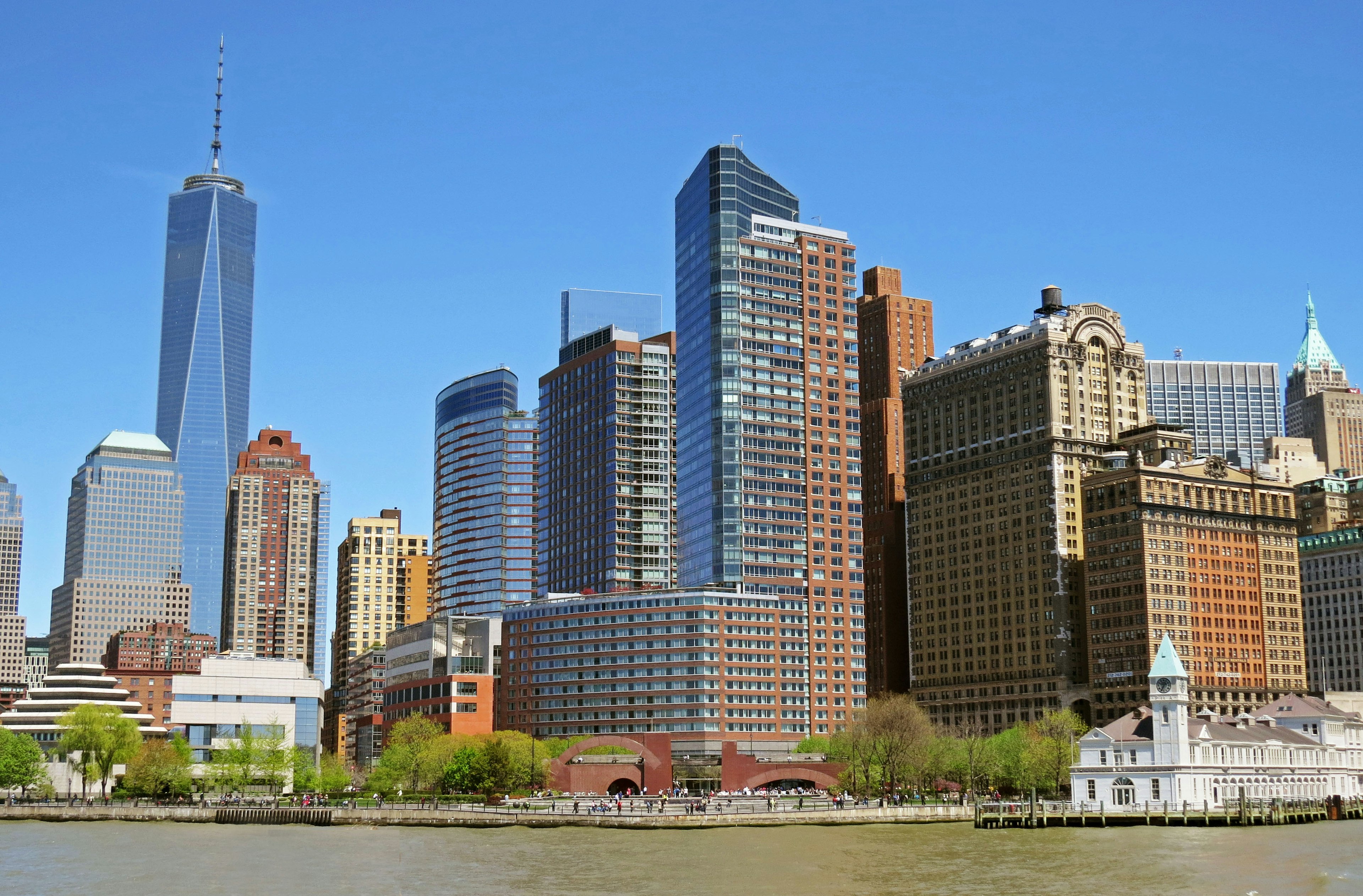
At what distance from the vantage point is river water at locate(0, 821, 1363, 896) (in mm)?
114250

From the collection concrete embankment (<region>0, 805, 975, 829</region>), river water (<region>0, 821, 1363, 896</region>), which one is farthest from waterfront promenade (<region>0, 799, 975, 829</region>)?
river water (<region>0, 821, 1363, 896</region>)

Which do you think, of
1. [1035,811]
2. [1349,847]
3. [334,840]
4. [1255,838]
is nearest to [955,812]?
[1035,811]

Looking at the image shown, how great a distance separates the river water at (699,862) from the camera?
375 feet

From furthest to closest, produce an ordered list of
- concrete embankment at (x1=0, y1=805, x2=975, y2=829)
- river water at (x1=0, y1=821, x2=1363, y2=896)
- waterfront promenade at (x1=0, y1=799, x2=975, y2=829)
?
waterfront promenade at (x1=0, y1=799, x2=975, y2=829) < concrete embankment at (x1=0, y1=805, x2=975, y2=829) < river water at (x1=0, y1=821, x2=1363, y2=896)

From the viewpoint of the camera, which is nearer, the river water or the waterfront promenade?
the river water

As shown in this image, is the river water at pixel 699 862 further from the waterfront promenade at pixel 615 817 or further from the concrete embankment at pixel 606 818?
the waterfront promenade at pixel 615 817

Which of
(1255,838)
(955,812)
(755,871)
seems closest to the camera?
(755,871)

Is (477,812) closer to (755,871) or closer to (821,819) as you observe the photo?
(821,819)

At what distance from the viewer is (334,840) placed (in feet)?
534

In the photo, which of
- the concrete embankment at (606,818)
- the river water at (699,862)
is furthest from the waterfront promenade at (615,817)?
the river water at (699,862)

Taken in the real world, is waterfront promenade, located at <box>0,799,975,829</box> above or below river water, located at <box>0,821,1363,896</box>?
above

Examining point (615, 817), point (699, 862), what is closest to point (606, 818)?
point (615, 817)

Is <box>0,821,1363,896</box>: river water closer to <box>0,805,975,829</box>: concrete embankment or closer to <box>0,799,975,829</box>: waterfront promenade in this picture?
<box>0,805,975,829</box>: concrete embankment

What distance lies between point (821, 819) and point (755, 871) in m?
59.2
